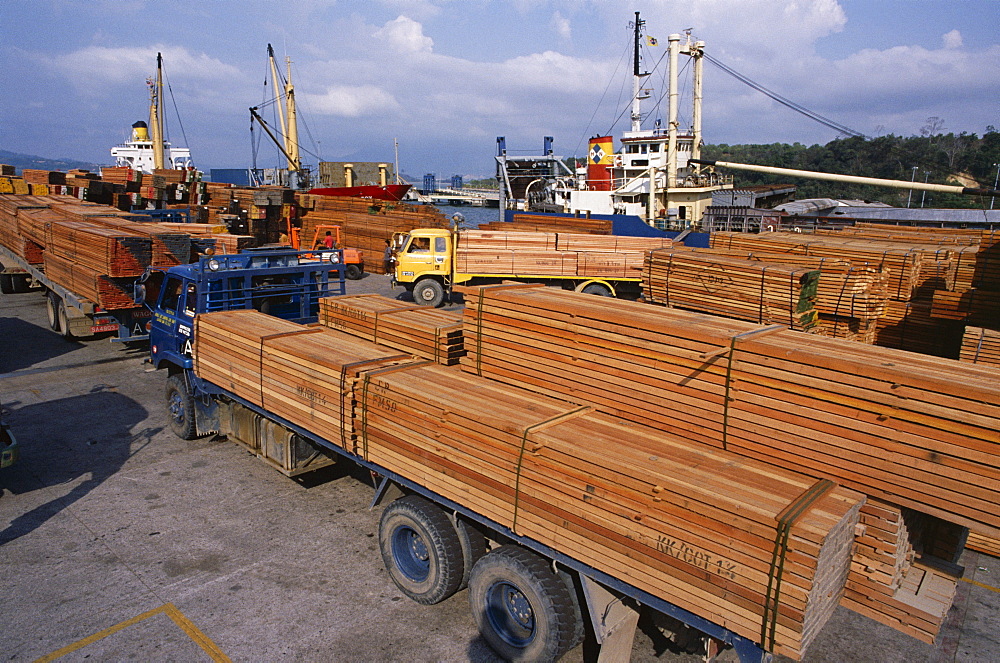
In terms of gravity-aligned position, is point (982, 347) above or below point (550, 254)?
below

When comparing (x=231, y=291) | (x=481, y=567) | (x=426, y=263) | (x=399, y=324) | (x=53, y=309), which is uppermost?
(x=231, y=291)

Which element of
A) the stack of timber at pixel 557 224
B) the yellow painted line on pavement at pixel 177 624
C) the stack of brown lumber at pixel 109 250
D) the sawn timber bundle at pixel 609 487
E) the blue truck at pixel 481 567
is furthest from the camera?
the stack of timber at pixel 557 224

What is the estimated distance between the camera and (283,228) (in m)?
33.8

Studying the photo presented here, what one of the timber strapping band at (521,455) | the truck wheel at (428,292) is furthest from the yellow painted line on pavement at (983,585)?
the truck wheel at (428,292)

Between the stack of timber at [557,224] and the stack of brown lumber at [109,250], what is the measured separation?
14.2 m

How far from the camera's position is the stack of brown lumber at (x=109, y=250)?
13.4 meters

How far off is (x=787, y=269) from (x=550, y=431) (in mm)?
7703

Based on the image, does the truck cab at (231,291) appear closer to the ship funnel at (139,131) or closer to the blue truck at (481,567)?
the blue truck at (481,567)

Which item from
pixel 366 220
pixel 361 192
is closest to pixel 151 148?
pixel 361 192

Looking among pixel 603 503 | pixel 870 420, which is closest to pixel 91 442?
pixel 603 503

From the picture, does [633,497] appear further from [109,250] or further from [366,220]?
[366,220]

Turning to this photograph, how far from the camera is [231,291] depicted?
10227 millimetres

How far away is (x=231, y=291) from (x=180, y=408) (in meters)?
2.36

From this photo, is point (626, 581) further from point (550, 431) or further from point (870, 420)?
point (870, 420)
